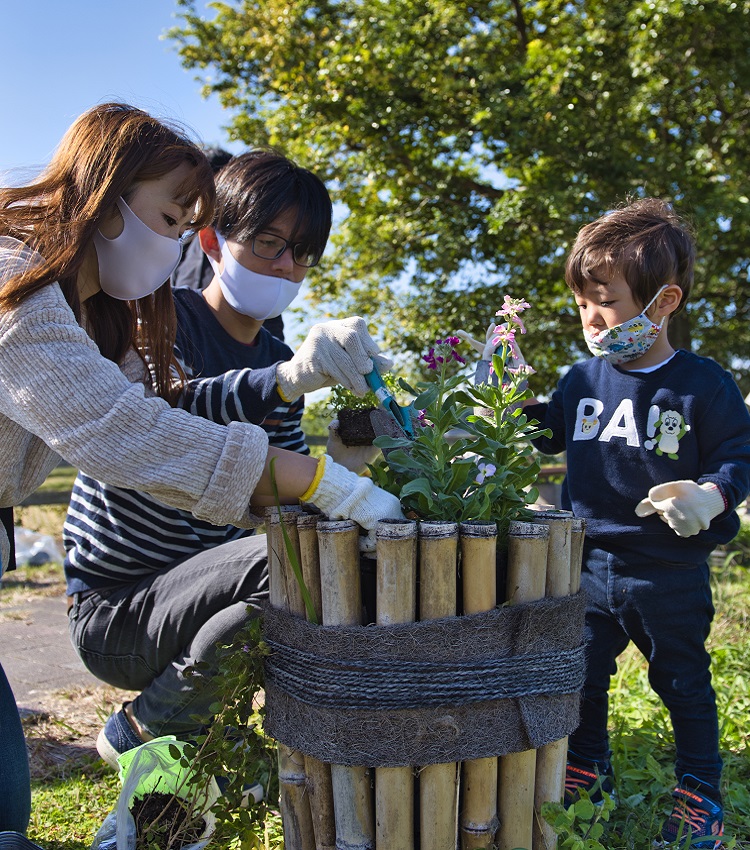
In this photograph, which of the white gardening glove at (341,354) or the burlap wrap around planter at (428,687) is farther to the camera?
the white gardening glove at (341,354)

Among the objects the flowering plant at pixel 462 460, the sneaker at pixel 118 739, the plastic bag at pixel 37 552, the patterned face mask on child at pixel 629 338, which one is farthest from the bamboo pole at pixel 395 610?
the plastic bag at pixel 37 552

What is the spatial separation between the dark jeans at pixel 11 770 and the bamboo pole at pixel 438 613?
85 cm

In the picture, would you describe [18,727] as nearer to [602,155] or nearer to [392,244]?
[602,155]

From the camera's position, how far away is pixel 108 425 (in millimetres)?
1254

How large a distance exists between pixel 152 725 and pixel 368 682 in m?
0.88

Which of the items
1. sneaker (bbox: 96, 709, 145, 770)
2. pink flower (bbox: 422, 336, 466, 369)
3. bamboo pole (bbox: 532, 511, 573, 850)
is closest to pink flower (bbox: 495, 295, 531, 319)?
pink flower (bbox: 422, 336, 466, 369)

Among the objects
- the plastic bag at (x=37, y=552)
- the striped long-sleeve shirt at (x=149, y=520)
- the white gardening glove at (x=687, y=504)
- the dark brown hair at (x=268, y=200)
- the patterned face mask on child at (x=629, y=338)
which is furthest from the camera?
the plastic bag at (x=37, y=552)

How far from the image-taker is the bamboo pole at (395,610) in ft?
3.91

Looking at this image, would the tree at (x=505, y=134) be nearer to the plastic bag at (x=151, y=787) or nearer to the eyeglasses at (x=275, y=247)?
the eyeglasses at (x=275, y=247)

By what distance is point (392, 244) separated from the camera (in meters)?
8.28

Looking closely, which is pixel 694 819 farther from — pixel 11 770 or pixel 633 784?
pixel 11 770

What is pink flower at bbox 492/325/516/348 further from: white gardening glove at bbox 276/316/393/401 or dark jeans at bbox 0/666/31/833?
dark jeans at bbox 0/666/31/833

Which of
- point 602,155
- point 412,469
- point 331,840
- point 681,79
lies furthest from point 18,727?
point 681,79

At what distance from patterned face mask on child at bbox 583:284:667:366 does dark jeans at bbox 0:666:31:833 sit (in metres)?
1.55
